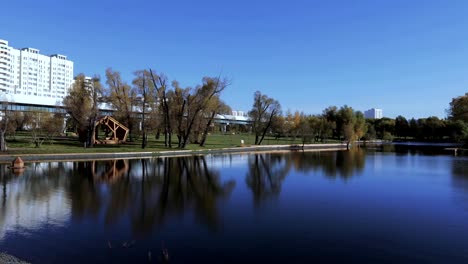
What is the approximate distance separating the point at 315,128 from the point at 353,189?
68151 mm

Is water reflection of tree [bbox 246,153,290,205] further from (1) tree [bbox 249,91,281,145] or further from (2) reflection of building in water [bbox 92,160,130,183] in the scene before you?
(1) tree [bbox 249,91,281,145]

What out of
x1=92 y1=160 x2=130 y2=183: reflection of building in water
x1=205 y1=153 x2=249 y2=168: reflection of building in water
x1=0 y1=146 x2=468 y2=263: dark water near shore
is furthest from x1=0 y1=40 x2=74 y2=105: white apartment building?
x1=0 y1=146 x2=468 y2=263: dark water near shore

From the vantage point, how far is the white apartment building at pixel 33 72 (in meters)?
128

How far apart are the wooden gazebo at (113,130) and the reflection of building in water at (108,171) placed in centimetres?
1601

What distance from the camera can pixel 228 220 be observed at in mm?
13078

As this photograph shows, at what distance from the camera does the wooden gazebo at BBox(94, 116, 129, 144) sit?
154 feet

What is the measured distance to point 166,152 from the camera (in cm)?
4212

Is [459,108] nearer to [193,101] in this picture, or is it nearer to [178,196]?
[193,101]

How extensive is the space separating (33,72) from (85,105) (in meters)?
113

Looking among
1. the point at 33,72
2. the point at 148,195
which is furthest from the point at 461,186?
the point at 33,72

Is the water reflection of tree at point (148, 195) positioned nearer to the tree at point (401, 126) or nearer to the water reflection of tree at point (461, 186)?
the water reflection of tree at point (461, 186)

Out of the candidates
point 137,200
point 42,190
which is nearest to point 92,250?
point 137,200

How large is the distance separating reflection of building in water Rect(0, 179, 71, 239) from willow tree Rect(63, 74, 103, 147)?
957 inches

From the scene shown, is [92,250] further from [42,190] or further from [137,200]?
[42,190]
